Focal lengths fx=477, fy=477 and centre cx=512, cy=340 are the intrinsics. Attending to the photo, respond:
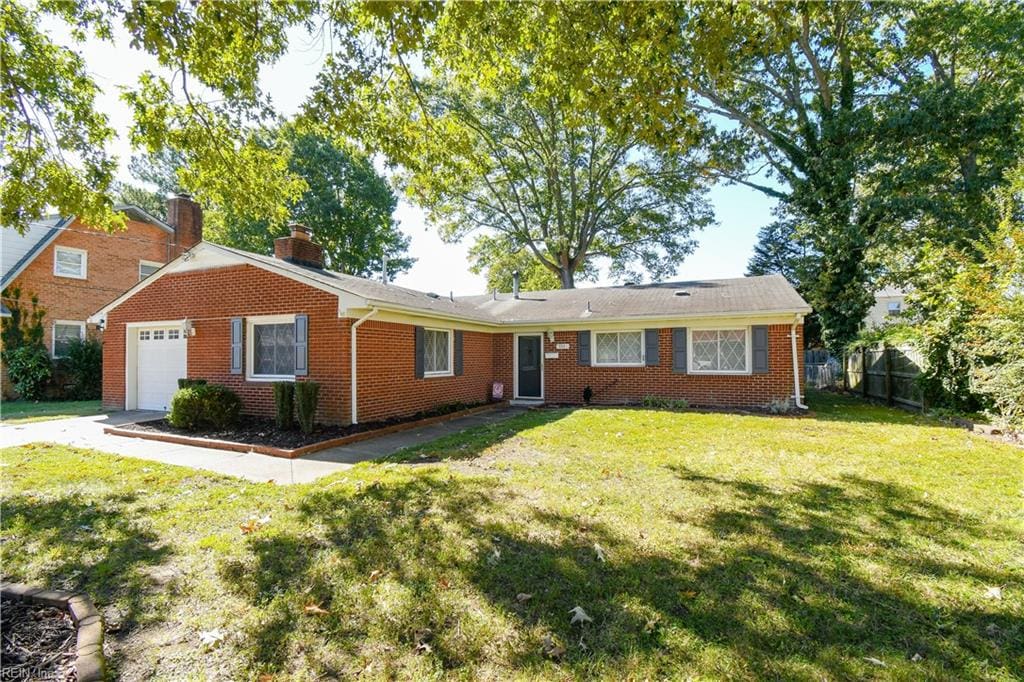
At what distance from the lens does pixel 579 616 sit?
9.36 ft

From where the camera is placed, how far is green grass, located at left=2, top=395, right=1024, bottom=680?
2.54 m

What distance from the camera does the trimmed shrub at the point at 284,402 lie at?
28.8ft

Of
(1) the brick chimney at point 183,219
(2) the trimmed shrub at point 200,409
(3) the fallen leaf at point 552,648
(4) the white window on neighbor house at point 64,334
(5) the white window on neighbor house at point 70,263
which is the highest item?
(1) the brick chimney at point 183,219

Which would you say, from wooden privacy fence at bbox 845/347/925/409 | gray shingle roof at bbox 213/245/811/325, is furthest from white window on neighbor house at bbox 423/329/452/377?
wooden privacy fence at bbox 845/347/925/409

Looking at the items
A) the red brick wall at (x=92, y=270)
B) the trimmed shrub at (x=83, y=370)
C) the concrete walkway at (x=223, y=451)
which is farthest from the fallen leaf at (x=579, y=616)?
the trimmed shrub at (x=83, y=370)

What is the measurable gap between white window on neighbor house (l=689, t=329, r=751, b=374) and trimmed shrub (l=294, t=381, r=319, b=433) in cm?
934

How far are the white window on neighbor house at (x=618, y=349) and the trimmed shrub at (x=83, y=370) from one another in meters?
17.1

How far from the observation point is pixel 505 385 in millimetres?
14703

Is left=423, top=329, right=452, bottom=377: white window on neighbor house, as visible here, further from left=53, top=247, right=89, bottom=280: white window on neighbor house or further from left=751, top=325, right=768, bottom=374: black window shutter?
left=53, top=247, right=89, bottom=280: white window on neighbor house

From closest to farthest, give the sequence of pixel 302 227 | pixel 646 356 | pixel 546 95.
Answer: pixel 546 95 → pixel 302 227 → pixel 646 356

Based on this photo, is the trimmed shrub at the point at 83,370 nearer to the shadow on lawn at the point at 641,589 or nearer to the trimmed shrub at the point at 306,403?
the trimmed shrub at the point at 306,403

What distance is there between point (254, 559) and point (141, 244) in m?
20.9

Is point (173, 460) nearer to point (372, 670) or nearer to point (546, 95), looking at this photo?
point (372, 670)

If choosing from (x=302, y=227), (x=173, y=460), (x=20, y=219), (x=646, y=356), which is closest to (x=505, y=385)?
(x=646, y=356)
